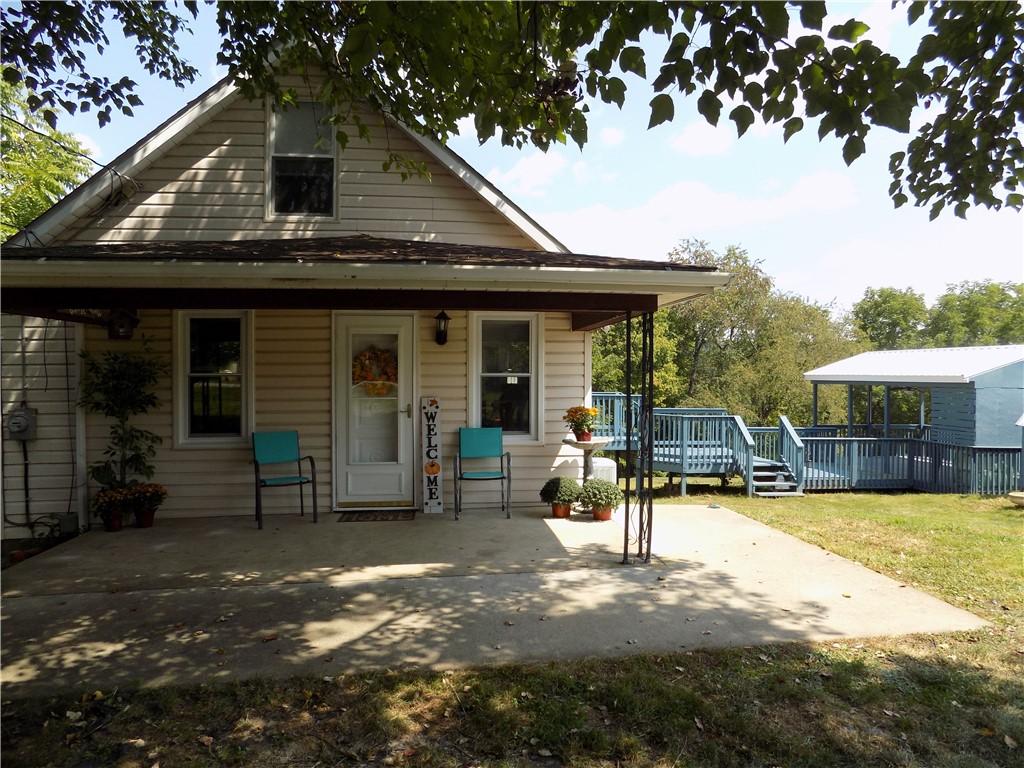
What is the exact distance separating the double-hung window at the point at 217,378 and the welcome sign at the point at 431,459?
7.18 ft

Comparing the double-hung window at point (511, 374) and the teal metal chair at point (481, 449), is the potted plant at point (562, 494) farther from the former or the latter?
the double-hung window at point (511, 374)

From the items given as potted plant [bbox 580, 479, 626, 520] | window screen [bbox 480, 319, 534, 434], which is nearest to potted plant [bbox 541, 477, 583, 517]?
potted plant [bbox 580, 479, 626, 520]

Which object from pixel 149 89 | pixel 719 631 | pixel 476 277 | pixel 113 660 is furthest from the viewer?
pixel 149 89

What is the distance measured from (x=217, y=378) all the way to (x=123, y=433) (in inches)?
45.5

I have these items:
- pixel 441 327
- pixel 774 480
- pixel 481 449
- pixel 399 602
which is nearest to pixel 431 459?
pixel 481 449

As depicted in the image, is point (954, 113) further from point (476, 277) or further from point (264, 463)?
point (264, 463)

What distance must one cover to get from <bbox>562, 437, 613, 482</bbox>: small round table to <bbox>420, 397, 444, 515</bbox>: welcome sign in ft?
5.37

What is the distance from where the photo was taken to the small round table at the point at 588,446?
23.4 feet

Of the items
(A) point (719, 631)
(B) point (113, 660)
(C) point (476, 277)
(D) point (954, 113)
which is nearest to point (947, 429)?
(D) point (954, 113)

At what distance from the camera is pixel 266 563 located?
5371mm

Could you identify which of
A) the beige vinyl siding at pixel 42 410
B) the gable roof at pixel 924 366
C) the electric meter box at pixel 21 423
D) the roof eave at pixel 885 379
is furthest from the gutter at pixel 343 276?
the gable roof at pixel 924 366

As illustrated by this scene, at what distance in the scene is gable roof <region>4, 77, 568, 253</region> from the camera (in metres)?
6.58

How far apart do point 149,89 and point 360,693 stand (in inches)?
248

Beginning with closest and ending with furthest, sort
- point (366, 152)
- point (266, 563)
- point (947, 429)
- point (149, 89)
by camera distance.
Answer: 1. point (266, 563)
2. point (149, 89)
3. point (366, 152)
4. point (947, 429)
